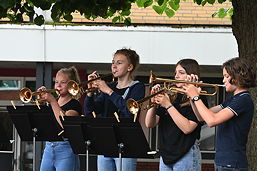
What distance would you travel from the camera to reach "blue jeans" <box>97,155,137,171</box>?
732 centimetres

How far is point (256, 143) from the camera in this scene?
7586 millimetres

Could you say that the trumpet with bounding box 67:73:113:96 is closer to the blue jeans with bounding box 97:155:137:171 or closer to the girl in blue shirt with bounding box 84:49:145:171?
the girl in blue shirt with bounding box 84:49:145:171

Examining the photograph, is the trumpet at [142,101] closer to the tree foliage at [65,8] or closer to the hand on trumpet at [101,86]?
the hand on trumpet at [101,86]

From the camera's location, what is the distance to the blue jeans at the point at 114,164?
7.32 m

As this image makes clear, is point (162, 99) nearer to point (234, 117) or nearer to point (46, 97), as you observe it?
point (234, 117)

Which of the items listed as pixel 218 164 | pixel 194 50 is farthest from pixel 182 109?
pixel 194 50

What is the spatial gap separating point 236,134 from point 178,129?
75 centimetres

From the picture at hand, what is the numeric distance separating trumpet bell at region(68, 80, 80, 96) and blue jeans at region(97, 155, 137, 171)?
794 millimetres

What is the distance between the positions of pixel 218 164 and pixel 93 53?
797 centimetres

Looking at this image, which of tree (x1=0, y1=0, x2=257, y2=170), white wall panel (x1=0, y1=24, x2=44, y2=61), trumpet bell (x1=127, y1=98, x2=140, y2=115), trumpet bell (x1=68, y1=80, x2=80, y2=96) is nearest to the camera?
trumpet bell (x1=127, y1=98, x2=140, y2=115)

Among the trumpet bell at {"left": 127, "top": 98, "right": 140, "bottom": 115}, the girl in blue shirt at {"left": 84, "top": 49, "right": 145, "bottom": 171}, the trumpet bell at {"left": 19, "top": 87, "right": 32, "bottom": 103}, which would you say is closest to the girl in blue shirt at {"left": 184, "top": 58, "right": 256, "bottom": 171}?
the trumpet bell at {"left": 127, "top": 98, "right": 140, "bottom": 115}

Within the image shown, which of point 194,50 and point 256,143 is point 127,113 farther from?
point 194,50

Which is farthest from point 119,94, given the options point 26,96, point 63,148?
point 26,96

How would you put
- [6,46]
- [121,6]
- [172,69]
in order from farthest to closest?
[172,69], [6,46], [121,6]
